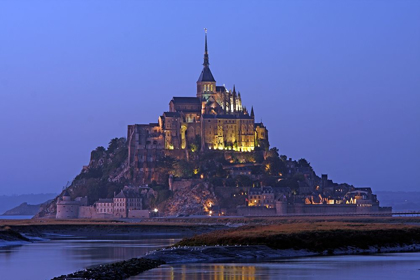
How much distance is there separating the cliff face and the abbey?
5.23 m

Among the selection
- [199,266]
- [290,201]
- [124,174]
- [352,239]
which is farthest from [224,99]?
[199,266]

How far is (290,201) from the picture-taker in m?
148

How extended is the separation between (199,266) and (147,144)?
127 meters

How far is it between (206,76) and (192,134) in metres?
18.5

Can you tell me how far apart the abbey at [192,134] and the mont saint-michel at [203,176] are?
0.20m

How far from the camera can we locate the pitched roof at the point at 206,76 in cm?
18400

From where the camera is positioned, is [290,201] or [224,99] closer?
[290,201]

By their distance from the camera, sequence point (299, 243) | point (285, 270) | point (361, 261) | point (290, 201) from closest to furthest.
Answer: point (285, 270), point (361, 261), point (299, 243), point (290, 201)

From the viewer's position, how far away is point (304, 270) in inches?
1608

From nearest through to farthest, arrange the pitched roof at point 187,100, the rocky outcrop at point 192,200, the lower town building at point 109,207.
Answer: the rocky outcrop at point 192,200 < the lower town building at point 109,207 < the pitched roof at point 187,100

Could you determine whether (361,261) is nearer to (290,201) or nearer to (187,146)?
(290,201)

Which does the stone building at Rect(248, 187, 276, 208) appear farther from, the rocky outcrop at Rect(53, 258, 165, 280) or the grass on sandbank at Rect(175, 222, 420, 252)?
the rocky outcrop at Rect(53, 258, 165, 280)

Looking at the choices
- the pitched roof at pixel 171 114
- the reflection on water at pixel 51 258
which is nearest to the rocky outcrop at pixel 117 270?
the reflection on water at pixel 51 258

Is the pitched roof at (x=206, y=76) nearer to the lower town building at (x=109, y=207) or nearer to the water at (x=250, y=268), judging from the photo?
the lower town building at (x=109, y=207)
